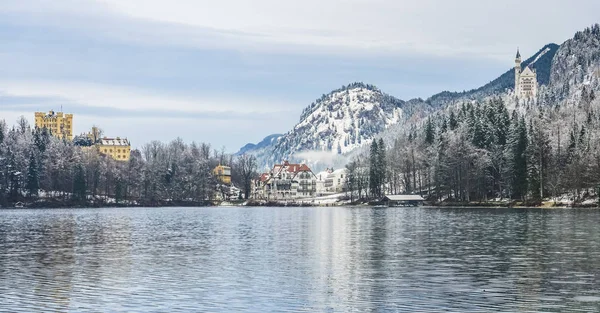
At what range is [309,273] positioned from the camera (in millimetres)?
43719

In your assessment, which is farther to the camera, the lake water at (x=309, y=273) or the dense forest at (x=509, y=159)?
the dense forest at (x=509, y=159)

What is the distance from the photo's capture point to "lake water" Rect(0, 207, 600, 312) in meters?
32.8

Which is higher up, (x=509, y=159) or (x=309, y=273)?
(x=509, y=159)

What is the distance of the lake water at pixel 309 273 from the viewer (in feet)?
108

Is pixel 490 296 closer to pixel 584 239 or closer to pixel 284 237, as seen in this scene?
pixel 584 239

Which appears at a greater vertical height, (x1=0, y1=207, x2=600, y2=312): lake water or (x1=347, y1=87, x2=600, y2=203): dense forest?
(x1=347, y1=87, x2=600, y2=203): dense forest

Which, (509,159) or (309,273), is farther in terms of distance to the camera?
(509,159)

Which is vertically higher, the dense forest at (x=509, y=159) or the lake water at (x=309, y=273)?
the dense forest at (x=509, y=159)

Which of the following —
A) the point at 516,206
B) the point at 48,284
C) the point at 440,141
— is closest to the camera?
the point at 48,284

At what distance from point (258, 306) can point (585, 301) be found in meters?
13.9

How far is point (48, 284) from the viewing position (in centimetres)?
3969

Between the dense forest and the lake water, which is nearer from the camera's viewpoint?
the lake water

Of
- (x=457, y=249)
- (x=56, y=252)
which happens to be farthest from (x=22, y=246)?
(x=457, y=249)

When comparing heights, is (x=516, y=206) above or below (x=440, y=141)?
below
